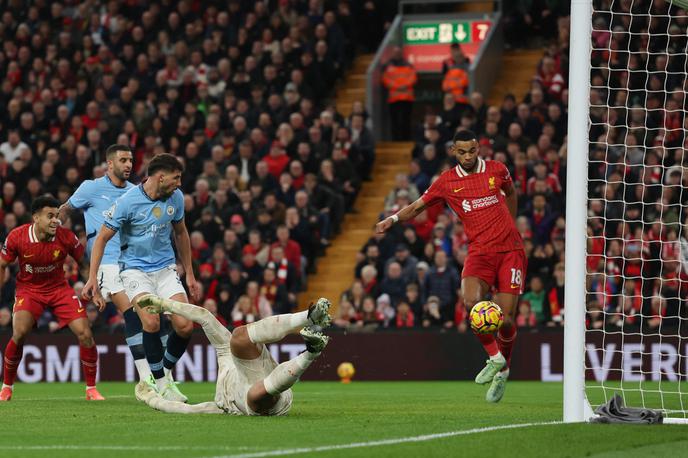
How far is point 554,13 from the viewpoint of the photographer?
25406 millimetres

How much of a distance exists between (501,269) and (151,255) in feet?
10.5

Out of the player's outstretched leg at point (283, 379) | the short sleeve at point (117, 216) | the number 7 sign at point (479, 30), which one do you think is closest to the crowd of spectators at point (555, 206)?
the number 7 sign at point (479, 30)

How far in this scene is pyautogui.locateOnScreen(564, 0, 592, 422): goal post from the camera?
9.83 meters

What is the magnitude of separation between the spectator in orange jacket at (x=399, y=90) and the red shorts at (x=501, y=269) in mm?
12360

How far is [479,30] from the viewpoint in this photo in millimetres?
25891

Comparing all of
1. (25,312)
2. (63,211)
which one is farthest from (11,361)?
(63,211)

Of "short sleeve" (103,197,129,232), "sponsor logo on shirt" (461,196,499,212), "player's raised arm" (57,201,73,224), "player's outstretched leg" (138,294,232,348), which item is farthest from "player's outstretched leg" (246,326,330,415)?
"player's raised arm" (57,201,73,224)

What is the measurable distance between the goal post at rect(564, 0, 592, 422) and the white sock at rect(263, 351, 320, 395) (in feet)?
6.26

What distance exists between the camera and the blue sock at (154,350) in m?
12.3

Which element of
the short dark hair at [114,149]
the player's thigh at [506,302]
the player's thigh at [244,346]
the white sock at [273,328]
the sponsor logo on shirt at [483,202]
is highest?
the short dark hair at [114,149]

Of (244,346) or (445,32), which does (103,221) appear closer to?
(244,346)

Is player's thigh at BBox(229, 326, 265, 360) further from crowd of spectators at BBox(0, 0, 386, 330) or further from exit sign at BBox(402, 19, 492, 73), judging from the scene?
exit sign at BBox(402, 19, 492, 73)

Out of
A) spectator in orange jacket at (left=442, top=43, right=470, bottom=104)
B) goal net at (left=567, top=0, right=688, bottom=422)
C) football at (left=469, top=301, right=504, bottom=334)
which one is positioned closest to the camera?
football at (left=469, top=301, right=504, bottom=334)

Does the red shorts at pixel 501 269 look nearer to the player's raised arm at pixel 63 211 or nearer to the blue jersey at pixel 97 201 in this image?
the blue jersey at pixel 97 201
